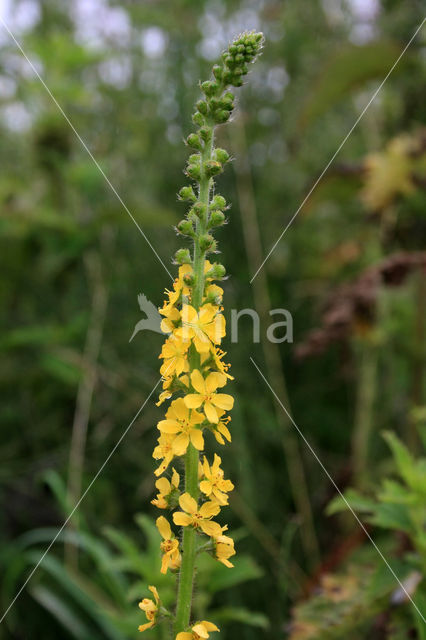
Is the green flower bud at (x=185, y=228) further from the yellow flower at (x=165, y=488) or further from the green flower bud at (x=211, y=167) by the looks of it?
the yellow flower at (x=165, y=488)

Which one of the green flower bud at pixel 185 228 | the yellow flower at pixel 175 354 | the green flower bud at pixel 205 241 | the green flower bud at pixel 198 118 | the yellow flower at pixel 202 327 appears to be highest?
the green flower bud at pixel 198 118

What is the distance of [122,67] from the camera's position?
14.0 feet

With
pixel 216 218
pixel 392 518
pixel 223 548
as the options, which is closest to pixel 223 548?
pixel 223 548

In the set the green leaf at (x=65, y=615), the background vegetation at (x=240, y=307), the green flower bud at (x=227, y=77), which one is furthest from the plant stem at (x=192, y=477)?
the green leaf at (x=65, y=615)

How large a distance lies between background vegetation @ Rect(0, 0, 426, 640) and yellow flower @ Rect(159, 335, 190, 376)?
3.16ft

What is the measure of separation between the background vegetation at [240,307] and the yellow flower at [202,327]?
38.2 inches

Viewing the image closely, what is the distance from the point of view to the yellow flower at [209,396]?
106 cm

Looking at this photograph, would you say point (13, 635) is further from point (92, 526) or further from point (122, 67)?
point (122, 67)

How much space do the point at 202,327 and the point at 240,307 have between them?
92.5 inches

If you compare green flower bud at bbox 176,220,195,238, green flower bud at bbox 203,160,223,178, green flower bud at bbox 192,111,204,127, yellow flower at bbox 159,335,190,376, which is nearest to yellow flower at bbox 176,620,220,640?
yellow flower at bbox 159,335,190,376

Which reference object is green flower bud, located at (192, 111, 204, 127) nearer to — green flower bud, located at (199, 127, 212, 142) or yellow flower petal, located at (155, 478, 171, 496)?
green flower bud, located at (199, 127, 212, 142)

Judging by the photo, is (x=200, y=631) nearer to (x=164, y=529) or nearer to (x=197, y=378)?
(x=164, y=529)

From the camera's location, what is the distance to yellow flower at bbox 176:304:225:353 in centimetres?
106

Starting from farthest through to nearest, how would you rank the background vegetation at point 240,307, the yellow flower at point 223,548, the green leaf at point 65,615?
the background vegetation at point 240,307
the green leaf at point 65,615
the yellow flower at point 223,548
